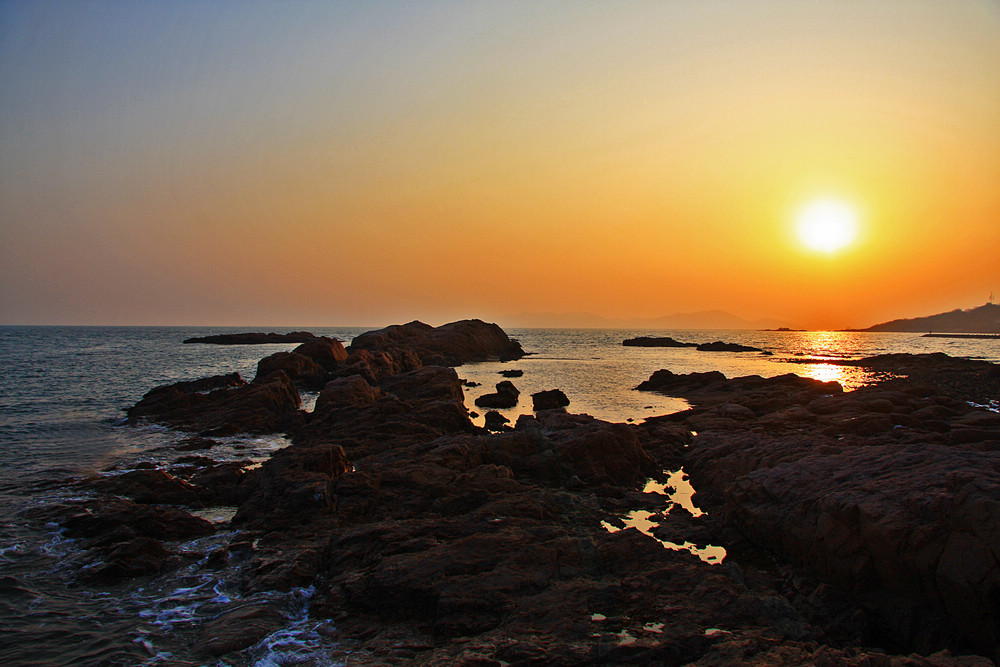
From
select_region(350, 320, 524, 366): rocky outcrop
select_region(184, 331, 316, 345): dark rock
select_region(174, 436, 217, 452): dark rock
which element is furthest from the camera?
select_region(184, 331, 316, 345): dark rock

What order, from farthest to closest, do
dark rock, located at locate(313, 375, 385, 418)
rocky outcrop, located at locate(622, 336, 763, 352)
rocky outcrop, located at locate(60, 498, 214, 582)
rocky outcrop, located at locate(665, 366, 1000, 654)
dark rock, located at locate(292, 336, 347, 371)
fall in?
rocky outcrop, located at locate(622, 336, 763, 352) → dark rock, located at locate(292, 336, 347, 371) → dark rock, located at locate(313, 375, 385, 418) → rocky outcrop, located at locate(60, 498, 214, 582) → rocky outcrop, located at locate(665, 366, 1000, 654)

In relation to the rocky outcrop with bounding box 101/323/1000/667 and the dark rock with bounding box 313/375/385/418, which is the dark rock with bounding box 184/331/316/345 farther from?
the rocky outcrop with bounding box 101/323/1000/667

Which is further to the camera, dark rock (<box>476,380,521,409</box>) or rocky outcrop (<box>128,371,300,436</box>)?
dark rock (<box>476,380,521,409</box>)

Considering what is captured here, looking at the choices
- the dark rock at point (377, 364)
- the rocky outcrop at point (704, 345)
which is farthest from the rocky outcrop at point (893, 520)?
the rocky outcrop at point (704, 345)

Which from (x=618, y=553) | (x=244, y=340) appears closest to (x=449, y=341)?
(x=618, y=553)

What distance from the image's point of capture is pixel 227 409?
94.9ft

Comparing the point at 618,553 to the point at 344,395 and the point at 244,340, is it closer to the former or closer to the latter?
the point at 344,395

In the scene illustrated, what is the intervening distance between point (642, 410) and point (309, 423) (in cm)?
1933

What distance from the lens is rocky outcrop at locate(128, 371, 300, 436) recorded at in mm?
27031

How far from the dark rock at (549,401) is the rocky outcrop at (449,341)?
3597cm

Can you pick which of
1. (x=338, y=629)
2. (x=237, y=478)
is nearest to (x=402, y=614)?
(x=338, y=629)

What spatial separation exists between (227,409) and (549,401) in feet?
61.3

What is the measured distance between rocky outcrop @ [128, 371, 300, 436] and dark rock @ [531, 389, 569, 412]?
47.2 feet

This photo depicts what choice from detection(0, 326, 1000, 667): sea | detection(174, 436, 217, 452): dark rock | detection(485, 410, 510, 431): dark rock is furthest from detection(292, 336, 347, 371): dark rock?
detection(174, 436, 217, 452): dark rock
